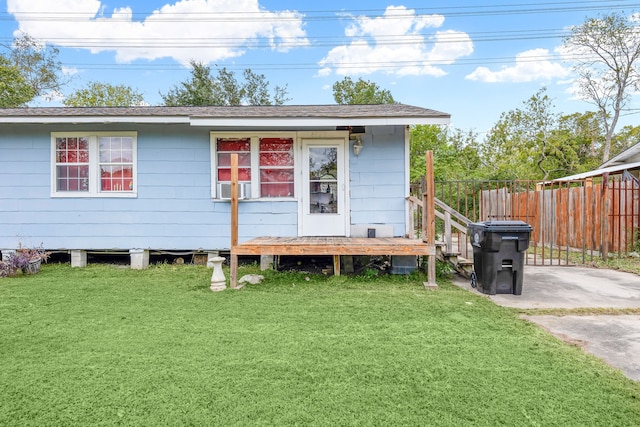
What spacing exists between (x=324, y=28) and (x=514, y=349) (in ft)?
87.1

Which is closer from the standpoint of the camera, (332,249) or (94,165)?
(332,249)

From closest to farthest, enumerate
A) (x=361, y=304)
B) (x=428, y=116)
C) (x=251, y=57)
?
(x=361, y=304), (x=428, y=116), (x=251, y=57)

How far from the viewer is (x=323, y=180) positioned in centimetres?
664

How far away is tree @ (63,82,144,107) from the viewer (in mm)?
24266

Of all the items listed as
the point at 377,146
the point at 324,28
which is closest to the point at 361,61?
the point at 324,28

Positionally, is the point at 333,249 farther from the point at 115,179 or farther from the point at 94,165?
the point at 94,165

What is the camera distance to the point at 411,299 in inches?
175

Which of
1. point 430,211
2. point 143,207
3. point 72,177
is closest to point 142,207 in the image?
point 143,207

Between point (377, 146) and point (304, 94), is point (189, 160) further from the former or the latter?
point (304, 94)

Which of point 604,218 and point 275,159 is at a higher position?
point 275,159

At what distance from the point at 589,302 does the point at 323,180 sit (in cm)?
425

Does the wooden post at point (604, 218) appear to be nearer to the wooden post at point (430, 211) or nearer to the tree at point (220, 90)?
the wooden post at point (430, 211)

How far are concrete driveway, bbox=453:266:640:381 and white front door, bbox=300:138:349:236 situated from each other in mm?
2272

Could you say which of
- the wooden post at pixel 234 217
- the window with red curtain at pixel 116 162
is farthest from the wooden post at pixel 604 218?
the window with red curtain at pixel 116 162
